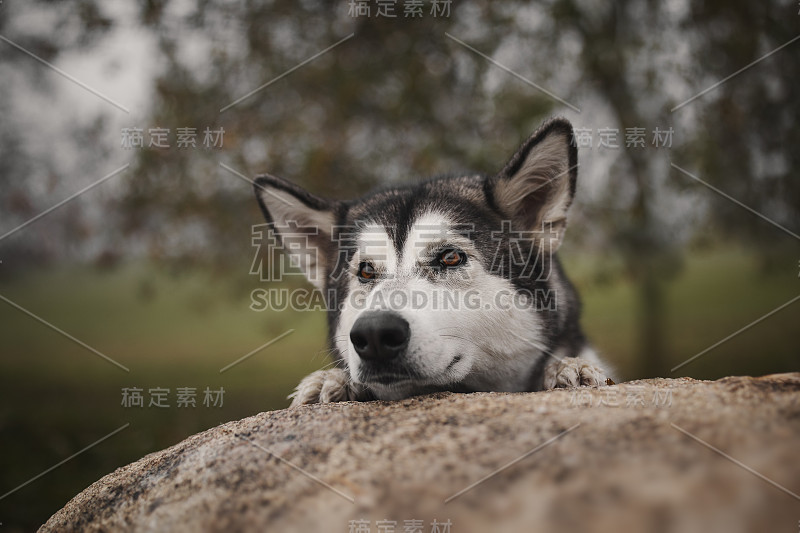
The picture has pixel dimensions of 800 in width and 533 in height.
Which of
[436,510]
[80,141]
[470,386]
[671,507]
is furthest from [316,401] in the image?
[80,141]

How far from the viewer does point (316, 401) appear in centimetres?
354

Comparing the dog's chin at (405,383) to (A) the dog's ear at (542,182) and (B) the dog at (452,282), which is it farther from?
(A) the dog's ear at (542,182)

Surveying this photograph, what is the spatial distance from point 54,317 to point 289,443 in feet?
53.2

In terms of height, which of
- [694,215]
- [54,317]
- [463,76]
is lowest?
[54,317]

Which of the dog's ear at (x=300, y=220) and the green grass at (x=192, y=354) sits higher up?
the dog's ear at (x=300, y=220)

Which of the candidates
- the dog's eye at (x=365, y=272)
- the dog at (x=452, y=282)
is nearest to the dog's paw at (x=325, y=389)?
the dog at (x=452, y=282)

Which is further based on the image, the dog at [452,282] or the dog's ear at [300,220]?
the dog's ear at [300,220]

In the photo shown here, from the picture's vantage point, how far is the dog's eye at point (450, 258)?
357cm

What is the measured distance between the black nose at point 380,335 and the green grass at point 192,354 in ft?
4.10

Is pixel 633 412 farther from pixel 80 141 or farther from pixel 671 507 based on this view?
pixel 80 141

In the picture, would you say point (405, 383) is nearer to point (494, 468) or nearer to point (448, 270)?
point (448, 270)

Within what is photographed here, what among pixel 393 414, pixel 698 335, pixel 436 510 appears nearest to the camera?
pixel 436 510

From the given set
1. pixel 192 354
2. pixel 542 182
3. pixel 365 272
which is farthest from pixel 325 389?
pixel 192 354

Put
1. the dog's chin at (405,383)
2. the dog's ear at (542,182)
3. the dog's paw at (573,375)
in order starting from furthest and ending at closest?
the dog's ear at (542,182) → the dog's paw at (573,375) → the dog's chin at (405,383)
